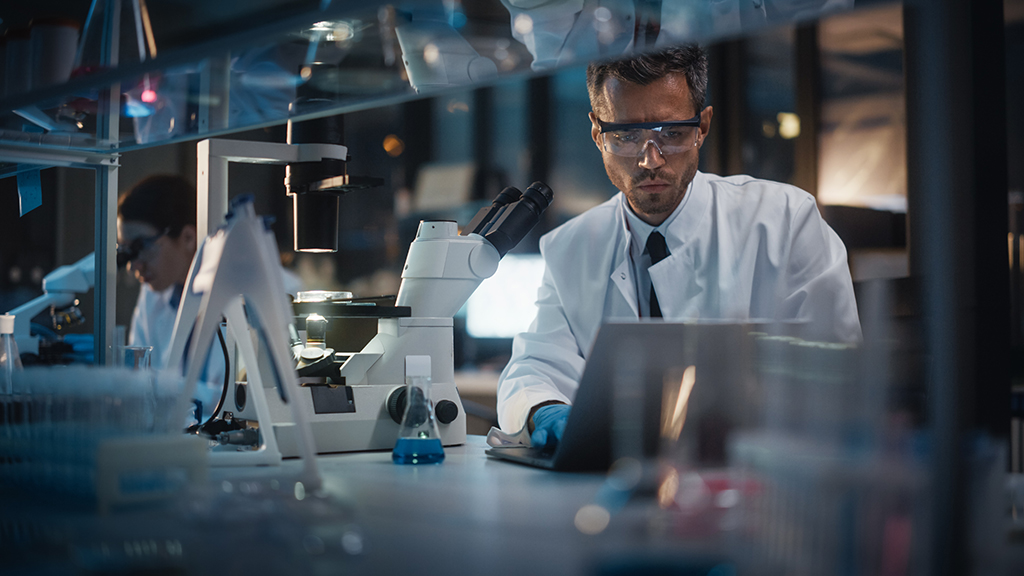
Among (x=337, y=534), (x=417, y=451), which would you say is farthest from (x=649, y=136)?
(x=337, y=534)

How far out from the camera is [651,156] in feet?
6.60

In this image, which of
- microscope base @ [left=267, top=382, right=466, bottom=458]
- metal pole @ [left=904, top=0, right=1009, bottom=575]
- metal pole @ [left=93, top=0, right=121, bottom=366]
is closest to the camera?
metal pole @ [left=904, top=0, right=1009, bottom=575]

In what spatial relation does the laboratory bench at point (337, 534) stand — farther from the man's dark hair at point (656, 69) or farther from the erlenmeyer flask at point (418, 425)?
the man's dark hair at point (656, 69)

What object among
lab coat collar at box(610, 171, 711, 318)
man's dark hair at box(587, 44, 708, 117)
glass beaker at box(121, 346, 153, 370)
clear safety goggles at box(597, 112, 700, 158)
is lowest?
glass beaker at box(121, 346, 153, 370)

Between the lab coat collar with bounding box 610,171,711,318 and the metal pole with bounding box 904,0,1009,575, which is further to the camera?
the lab coat collar with bounding box 610,171,711,318

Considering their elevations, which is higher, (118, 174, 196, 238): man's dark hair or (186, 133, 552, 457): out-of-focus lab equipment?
(118, 174, 196, 238): man's dark hair

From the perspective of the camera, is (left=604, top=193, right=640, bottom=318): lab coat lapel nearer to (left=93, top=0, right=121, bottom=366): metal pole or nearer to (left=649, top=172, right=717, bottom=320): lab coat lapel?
(left=649, top=172, right=717, bottom=320): lab coat lapel

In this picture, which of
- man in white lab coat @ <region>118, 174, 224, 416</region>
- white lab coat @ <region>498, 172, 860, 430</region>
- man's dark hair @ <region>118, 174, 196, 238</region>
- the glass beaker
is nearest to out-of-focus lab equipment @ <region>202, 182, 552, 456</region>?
the glass beaker

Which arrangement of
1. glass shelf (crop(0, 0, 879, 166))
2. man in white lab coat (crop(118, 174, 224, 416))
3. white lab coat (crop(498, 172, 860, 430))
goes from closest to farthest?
glass shelf (crop(0, 0, 879, 166)) < white lab coat (crop(498, 172, 860, 430)) < man in white lab coat (crop(118, 174, 224, 416))

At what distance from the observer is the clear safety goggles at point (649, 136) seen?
188cm

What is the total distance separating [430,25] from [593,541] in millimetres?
675

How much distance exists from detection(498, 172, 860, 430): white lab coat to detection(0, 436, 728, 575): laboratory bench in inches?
38.3

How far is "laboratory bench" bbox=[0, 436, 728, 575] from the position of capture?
0.65 metres

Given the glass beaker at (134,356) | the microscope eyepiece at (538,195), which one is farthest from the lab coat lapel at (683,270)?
the glass beaker at (134,356)
